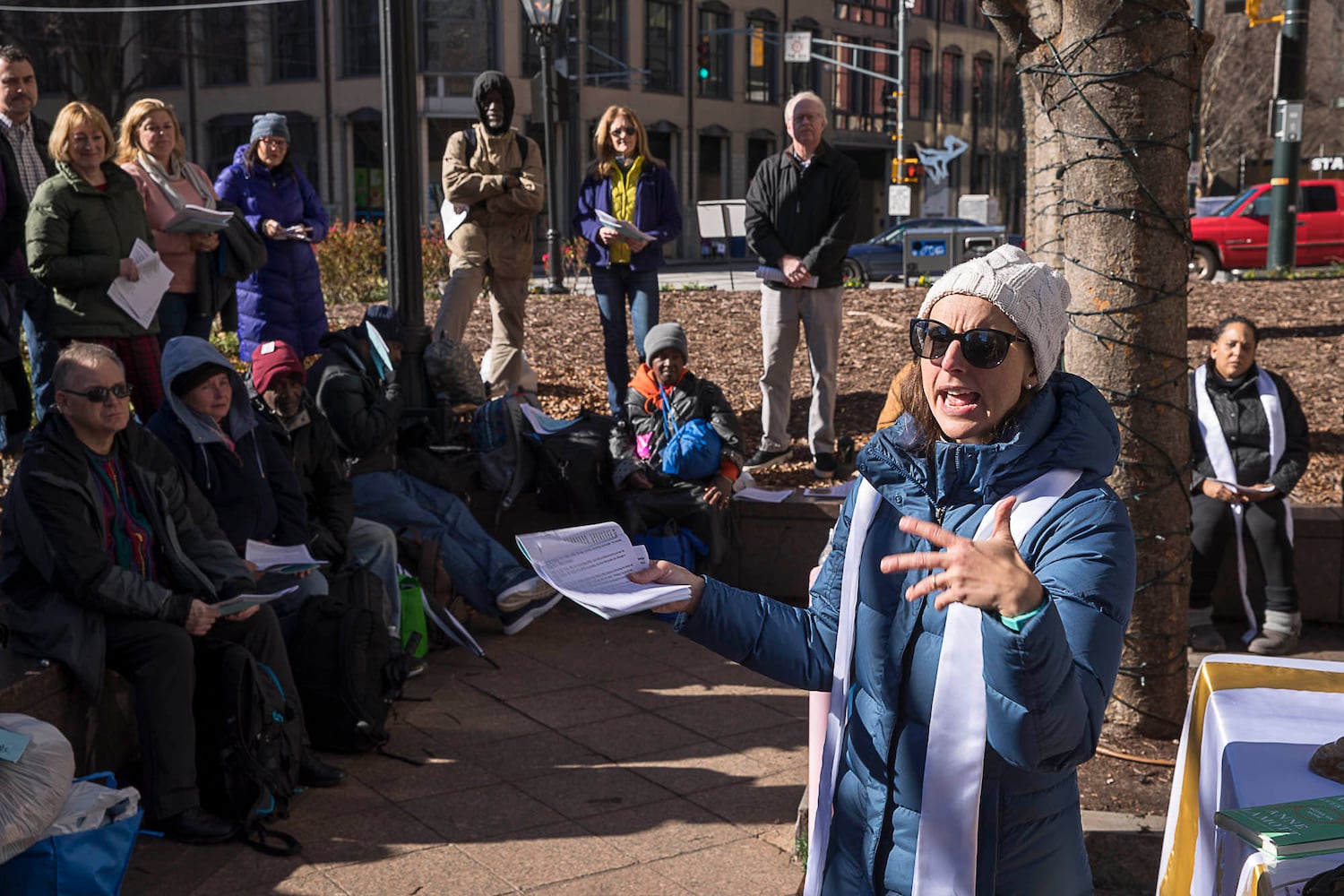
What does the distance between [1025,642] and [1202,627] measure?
550cm

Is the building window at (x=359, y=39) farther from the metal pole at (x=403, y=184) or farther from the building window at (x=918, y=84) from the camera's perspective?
the metal pole at (x=403, y=184)

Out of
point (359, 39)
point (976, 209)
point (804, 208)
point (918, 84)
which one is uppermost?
point (918, 84)

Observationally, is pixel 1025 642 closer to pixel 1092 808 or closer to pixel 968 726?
pixel 968 726

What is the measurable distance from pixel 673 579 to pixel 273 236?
6.16 metres

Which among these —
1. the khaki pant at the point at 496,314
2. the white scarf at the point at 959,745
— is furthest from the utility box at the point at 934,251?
the white scarf at the point at 959,745

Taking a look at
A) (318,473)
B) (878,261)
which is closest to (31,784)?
(318,473)

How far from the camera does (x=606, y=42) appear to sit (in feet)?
138

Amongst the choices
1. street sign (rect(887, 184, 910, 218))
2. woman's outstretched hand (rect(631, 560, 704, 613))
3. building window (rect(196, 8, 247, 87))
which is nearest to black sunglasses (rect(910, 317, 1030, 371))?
woman's outstretched hand (rect(631, 560, 704, 613))

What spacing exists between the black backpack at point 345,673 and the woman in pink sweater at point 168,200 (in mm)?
2470

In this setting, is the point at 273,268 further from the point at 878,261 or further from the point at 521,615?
the point at 878,261

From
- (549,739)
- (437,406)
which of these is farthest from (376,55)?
(549,739)

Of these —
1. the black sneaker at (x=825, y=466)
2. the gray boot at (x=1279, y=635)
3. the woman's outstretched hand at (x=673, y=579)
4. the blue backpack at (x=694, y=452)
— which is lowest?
the gray boot at (x=1279, y=635)

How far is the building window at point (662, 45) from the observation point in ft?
142

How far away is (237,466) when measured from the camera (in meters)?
5.80
